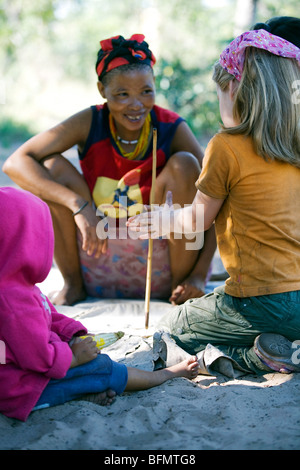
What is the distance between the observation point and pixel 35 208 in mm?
1792

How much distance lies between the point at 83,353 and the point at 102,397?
0.60ft

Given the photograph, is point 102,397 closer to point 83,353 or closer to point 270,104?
point 83,353

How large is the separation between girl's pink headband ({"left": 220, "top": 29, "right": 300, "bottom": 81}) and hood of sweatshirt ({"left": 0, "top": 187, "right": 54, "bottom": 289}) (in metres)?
0.93

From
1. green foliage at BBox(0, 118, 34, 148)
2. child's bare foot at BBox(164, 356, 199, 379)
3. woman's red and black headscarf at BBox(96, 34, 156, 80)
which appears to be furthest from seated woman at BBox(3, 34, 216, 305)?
green foliage at BBox(0, 118, 34, 148)

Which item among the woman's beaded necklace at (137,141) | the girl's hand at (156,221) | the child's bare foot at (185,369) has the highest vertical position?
the woman's beaded necklace at (137,141)

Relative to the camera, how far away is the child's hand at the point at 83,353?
1.89 m

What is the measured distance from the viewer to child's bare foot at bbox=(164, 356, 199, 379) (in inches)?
84.7

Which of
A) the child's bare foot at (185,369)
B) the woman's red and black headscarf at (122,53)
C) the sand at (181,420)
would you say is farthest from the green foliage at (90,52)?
the sand at (181,420)

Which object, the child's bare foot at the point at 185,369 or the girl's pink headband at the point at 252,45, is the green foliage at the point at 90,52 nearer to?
the girl's pink headband at the point at 252,45

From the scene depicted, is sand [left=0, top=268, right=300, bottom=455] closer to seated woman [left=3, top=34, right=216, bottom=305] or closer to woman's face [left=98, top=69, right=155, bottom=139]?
seated woman [left=3, top=34, right=216, bottom=305]

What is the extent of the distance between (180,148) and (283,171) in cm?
111

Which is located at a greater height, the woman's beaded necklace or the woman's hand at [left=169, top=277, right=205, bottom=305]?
the woman's beaded necklace

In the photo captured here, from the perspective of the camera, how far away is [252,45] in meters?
2.07
